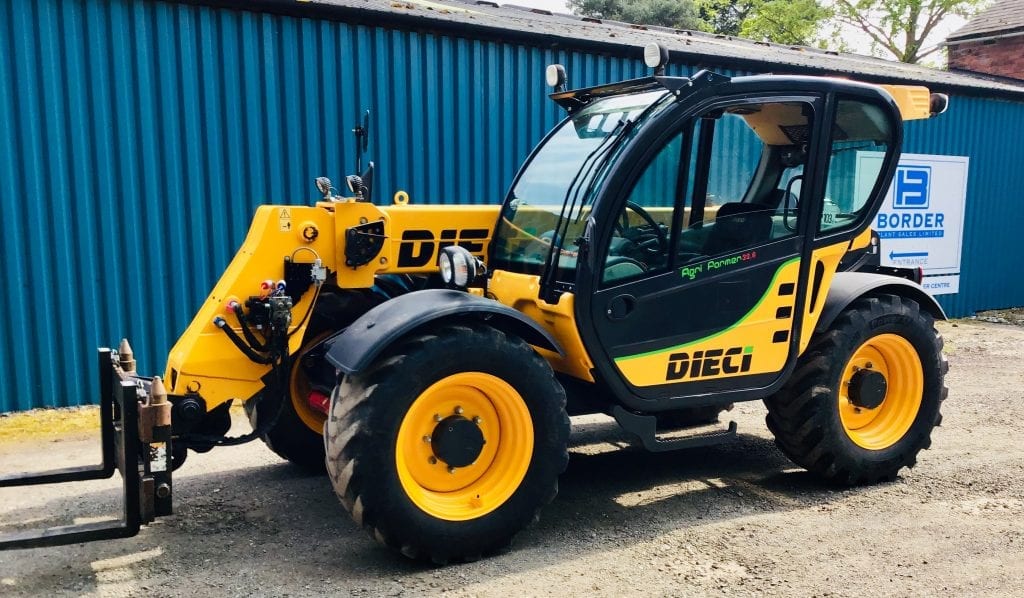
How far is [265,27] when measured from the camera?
7.39m

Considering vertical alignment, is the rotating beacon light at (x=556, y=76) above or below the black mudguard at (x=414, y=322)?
above

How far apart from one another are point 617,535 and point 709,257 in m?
1.57

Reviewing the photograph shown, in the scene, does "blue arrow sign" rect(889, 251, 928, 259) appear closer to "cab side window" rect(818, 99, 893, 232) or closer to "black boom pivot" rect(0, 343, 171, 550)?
"cab side window" rect(818, 99, 893, 232)

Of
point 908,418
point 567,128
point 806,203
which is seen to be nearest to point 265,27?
point 567,128

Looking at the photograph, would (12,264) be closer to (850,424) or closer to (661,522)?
(661,522)

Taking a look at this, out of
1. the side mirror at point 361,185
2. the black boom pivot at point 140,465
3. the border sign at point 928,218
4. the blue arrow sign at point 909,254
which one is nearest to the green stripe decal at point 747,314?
the side mirror at point 361,185

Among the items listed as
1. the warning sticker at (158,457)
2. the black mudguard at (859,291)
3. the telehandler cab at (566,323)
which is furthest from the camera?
the black mudguard at (859,291)

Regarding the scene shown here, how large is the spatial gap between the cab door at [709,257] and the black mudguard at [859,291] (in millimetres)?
299

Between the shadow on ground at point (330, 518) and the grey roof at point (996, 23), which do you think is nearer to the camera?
the shadow on ground at point (330, 518)

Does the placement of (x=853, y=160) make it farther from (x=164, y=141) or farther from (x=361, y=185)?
(x=164, y=141)

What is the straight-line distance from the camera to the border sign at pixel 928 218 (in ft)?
37.9

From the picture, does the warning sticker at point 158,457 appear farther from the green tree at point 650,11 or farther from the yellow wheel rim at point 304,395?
the green tree at point 650,11

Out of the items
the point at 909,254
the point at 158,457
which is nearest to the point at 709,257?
the point at 158,457

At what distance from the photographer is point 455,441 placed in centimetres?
400
